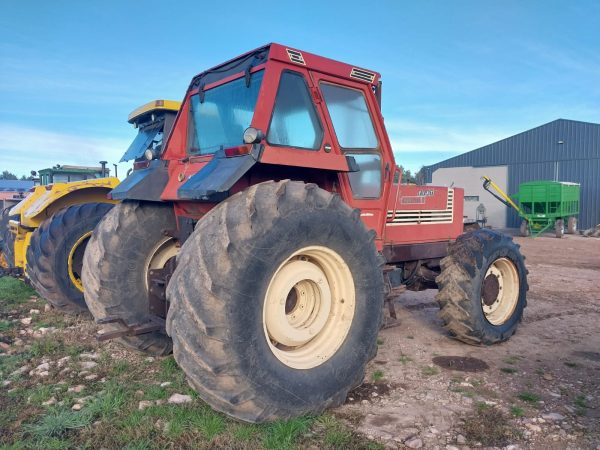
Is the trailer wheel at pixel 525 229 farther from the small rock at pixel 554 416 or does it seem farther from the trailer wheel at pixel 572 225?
the small rock at pixel 554 416

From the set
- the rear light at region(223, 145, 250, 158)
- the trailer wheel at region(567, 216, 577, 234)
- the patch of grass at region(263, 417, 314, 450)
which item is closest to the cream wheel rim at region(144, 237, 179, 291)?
the rear light at region(223, 145, 250, 158)

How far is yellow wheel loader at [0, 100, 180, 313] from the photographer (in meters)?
6.12

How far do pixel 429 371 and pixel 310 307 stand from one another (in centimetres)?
150

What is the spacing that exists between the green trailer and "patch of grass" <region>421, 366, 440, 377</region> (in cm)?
1871

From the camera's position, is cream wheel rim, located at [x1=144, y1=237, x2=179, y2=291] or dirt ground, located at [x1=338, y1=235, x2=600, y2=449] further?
Answer: cream wheel rim, located at [x1=144, y1=237, x2=179, y2=291]

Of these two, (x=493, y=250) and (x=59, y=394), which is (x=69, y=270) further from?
(x=493, y=250)

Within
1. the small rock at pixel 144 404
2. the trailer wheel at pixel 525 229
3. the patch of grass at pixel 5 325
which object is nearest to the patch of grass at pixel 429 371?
the small rock at pixel 144 404

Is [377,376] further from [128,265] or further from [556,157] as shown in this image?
[556,157]

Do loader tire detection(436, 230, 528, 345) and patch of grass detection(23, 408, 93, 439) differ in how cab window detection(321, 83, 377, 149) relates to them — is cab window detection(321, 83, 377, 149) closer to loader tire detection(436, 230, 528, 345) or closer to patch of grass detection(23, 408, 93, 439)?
loader tire detection(436, 230, 528, 345)

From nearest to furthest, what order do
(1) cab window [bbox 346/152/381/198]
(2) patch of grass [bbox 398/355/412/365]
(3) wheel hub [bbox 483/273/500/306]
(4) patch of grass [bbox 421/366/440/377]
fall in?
(4) patch of grass [bbox 421/366/440/377] → (1) cab window [bbox 346/152/381/198] → (2) patch of grass [bbox 398/355/412/365] → (3) wheel hub [bbox 483/273/500/306]

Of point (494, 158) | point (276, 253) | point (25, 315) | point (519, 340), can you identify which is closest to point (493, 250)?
point (519, 340)

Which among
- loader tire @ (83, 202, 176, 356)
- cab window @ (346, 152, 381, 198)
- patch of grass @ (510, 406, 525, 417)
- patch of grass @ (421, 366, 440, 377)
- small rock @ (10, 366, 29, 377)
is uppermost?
cab window @ (346, 152, 381, 198)

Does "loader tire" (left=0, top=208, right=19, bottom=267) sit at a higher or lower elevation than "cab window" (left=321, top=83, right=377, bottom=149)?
lower

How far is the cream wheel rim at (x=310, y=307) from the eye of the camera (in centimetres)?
325
